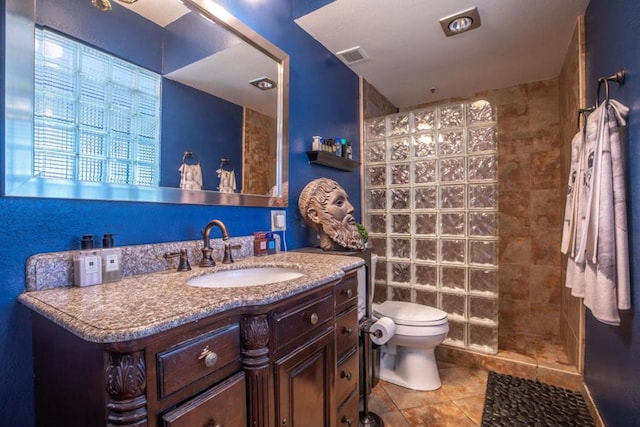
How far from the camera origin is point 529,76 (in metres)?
2.53

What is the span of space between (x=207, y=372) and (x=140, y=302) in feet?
0.73

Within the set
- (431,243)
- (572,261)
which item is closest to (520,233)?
(431,243)

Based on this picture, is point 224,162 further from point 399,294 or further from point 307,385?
point 399,294

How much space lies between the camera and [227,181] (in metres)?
1.40

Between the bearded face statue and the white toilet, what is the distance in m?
0.55

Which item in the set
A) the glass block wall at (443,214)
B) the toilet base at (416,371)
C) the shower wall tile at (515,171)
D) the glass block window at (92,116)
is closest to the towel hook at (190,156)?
the glass block window at (92,116)

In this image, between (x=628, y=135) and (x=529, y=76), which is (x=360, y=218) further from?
(x=529, y=76)

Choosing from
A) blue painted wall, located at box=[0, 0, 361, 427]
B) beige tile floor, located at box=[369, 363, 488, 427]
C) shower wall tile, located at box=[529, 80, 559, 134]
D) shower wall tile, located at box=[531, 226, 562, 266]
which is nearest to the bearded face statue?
blue painted wall, located at box=[0, 0, 361, 427]

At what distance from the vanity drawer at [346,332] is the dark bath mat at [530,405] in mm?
902

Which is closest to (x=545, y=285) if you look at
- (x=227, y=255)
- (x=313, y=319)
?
(x=313, y=319)

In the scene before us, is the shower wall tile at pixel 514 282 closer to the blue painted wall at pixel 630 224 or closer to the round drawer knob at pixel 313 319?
the blue painted wall at pixel 630 224

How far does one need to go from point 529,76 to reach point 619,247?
2070 mm

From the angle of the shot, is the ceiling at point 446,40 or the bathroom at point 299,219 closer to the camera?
the bathroom at point 299,219

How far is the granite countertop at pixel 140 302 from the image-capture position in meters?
0.55
